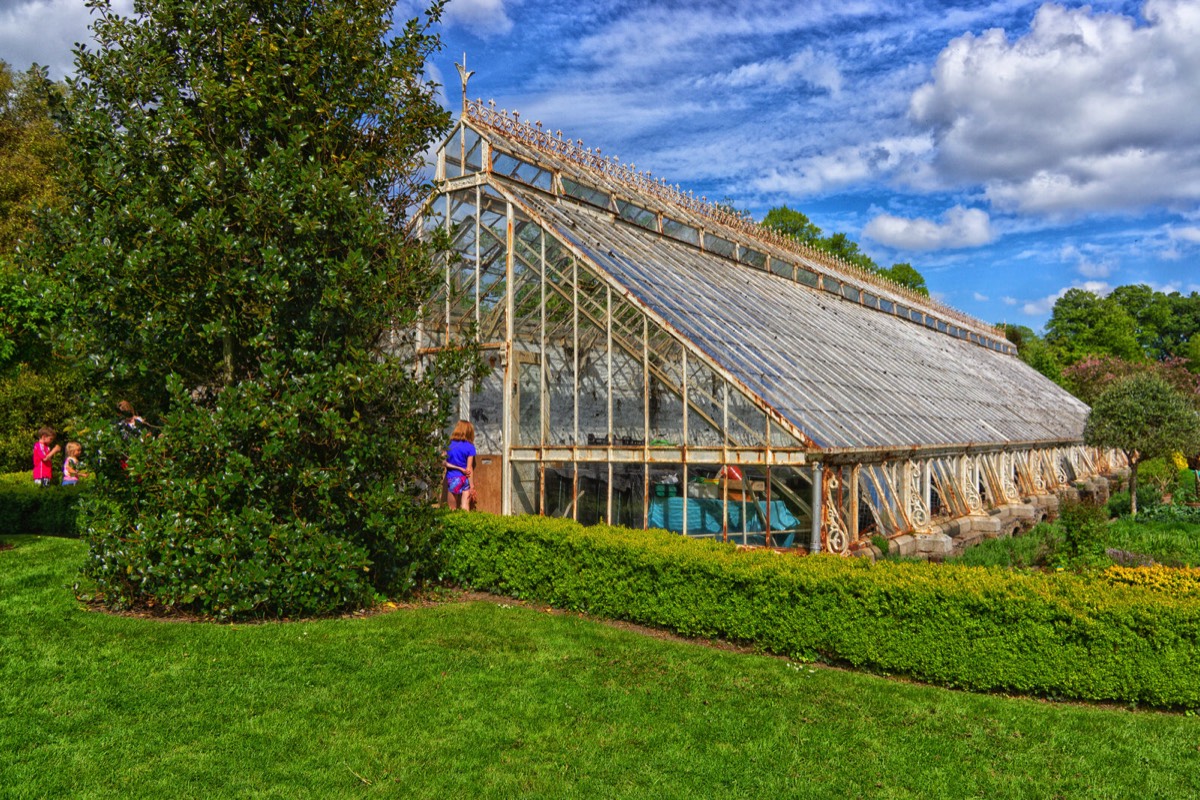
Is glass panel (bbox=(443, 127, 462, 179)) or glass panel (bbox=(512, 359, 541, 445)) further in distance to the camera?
glass panel (bbox=(443, 127, 462, 179))

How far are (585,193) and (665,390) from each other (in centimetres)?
818

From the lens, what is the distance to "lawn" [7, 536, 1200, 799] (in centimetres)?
578

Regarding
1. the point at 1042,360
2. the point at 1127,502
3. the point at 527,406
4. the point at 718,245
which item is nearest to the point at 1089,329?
the point at 1042,360

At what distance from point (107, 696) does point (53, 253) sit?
223 inches

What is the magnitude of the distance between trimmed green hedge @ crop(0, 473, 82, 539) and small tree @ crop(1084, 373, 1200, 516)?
82.7ft

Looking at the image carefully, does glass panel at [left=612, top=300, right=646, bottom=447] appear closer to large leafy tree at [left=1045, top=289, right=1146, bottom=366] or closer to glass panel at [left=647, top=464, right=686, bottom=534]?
glass panel at [left=647, top=464, right=686, bottom=534]

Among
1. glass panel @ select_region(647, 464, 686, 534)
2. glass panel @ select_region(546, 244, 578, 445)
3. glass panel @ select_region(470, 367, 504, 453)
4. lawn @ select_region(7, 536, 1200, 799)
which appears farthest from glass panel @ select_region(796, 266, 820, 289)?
lawn @ select_region(7, 536, 1200, 799)

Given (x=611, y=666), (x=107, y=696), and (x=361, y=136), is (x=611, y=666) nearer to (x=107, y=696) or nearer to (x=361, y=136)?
(x=107, y=696)

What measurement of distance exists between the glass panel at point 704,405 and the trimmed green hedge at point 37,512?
11.8 m

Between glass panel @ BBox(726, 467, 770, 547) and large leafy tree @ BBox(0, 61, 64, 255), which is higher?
large leafy tree @ BBox(0, 61, 64, 255)

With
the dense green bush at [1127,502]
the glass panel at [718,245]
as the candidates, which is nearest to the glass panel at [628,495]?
the glass panel at [718,245]

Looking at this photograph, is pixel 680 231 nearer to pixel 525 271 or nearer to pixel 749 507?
pixel 525 271

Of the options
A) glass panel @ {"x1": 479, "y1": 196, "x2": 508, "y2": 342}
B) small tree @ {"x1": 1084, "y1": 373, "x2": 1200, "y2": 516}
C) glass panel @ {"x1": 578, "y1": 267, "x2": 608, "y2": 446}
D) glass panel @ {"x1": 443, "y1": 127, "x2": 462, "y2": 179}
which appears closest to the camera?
glass panel @ {"x1": 578, "y1": 267, "x2": 608, "y2": 446}

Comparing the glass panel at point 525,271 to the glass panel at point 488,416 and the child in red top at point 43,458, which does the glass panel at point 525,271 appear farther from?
the child in red top at point 43,458
